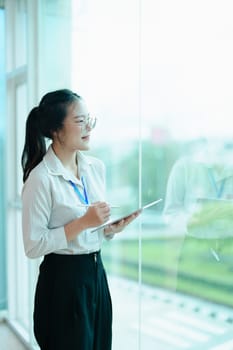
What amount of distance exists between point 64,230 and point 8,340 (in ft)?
6.70

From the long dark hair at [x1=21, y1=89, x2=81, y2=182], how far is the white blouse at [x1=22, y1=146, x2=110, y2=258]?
7 cm

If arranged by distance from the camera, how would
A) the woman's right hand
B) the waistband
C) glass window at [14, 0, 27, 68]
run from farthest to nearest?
glass window at [14, 0, 27, 68] → the waistband → the woman's right hand

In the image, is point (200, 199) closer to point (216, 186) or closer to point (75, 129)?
point (216, 186)

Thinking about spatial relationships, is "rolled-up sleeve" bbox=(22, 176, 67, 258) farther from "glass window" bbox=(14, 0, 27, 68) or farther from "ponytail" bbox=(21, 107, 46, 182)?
"glass window" bbox=(14, 0, 27, 68)

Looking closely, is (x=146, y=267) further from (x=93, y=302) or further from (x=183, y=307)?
(x=93, y=302)

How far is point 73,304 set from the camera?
5.38 ft

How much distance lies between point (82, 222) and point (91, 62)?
1.41 metres

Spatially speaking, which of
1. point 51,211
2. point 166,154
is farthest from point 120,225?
point 166,154

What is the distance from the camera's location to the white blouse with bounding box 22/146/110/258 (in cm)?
158

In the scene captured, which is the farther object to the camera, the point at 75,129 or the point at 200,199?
the point at 200,199

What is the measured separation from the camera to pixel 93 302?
1.67 meters

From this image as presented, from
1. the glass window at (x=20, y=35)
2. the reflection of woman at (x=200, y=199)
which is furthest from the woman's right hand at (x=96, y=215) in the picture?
the glass window at (x=20, y=35)

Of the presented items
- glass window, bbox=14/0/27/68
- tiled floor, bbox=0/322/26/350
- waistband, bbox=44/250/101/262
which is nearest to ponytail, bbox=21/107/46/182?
waistband, bbox=44/250/101/262

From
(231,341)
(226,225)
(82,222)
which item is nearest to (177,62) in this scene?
(226,225)
